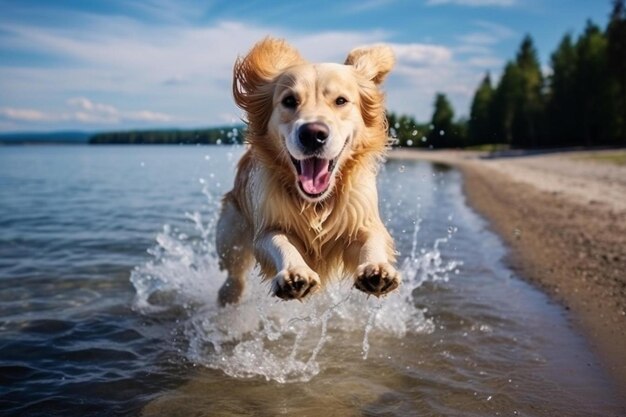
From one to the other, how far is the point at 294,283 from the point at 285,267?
24cm

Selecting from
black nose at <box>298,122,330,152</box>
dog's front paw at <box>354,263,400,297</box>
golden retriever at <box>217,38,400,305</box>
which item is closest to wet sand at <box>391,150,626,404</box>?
dog's front paw at <box>354,263,400,297</box>

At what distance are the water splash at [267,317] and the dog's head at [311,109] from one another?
1.00m

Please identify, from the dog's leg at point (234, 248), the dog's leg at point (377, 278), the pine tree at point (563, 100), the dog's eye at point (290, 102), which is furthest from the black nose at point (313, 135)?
the pine tree at point (563, 100)

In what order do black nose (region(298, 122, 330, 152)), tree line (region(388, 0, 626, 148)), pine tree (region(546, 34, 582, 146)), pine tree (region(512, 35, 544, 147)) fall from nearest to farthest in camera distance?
black nose (region(298, 122, 330, 152)) < tree line (region(388, 0, 626, 148)) < pine tree (region(546, 34, 582, 146)) < pine tree (region(512, 35, 544, 147))

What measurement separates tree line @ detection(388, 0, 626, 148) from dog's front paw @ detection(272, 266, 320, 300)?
39.1 m

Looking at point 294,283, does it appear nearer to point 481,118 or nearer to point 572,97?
point 572,97

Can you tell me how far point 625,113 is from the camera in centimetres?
4644

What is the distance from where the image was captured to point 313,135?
3.68 meters

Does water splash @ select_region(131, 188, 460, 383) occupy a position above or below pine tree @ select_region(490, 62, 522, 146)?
below

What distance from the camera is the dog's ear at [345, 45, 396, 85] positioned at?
4.71 meters

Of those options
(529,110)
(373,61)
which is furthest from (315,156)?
(529,110)

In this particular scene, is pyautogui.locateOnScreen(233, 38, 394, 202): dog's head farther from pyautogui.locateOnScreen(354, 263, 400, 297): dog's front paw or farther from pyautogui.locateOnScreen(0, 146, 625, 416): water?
pyautogui.locateOnScreen(0, 146, 625, 416): water

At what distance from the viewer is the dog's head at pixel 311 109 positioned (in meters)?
3.82

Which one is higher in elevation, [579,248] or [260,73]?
[260,73]
